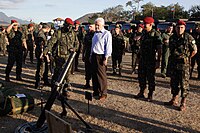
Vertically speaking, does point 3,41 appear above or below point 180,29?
above

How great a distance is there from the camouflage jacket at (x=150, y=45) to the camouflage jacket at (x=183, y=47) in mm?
393

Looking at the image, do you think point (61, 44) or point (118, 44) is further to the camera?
point (118, 44)

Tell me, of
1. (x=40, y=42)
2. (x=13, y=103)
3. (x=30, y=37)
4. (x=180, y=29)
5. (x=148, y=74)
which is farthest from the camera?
(x=30, y=37)

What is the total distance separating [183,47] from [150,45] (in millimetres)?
797

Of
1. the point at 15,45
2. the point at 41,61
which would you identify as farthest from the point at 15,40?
the point at 41,61

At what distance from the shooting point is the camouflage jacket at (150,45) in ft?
18.9

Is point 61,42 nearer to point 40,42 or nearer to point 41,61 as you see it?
point 41,61

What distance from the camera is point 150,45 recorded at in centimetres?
585

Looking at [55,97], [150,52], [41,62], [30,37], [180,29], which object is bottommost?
[55,97]

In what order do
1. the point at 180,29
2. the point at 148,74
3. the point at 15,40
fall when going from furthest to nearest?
the point at 15,40, the point at 148,74, the point at 180,29

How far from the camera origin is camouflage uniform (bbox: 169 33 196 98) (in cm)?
533

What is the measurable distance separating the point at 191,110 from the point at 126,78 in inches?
141

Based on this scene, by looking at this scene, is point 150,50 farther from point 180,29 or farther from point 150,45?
point 180,29

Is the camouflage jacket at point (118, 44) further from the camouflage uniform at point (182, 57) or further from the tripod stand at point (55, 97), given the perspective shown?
the tripod stand at point (55, 97)
